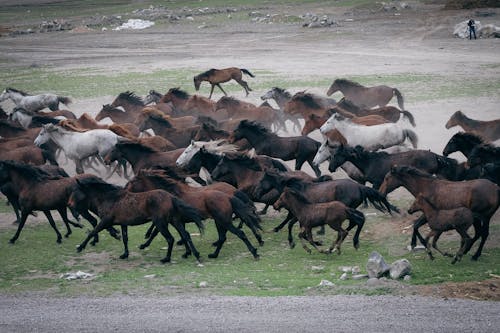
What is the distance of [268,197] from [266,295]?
12.5ft

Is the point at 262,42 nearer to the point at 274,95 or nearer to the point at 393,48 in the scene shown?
the point at 393,48

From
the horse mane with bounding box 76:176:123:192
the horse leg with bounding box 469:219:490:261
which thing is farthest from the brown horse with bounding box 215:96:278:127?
the horse leg with bounding box 469:219:490:261

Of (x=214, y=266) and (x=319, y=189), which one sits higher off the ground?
(x=319, y=189)

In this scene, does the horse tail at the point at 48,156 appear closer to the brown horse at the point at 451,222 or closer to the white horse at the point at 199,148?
the white horse at the point at 199,148

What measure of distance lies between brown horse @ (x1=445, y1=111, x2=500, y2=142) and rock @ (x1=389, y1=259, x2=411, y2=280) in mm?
7471

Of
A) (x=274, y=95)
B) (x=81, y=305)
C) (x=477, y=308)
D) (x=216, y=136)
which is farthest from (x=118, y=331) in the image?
(x=274, y=95)

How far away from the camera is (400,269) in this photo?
10.4 meters

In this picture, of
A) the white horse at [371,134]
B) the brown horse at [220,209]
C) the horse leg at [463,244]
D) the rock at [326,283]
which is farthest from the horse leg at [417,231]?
the white horse at [371,134]

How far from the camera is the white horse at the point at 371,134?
16.9 meters

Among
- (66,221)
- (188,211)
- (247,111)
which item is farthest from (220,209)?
(247,111)

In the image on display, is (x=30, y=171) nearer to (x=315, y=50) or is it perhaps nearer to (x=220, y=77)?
(x=220, y=77)

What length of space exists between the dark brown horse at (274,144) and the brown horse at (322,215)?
13.3ft

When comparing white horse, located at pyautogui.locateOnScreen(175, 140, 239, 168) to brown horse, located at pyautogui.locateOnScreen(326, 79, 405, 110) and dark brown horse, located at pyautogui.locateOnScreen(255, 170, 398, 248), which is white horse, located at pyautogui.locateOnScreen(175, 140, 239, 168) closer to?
dark brown horse, located at pyautogui.locateOnScreen(255, 170, 398, 248)

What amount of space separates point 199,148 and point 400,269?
18.7ft
